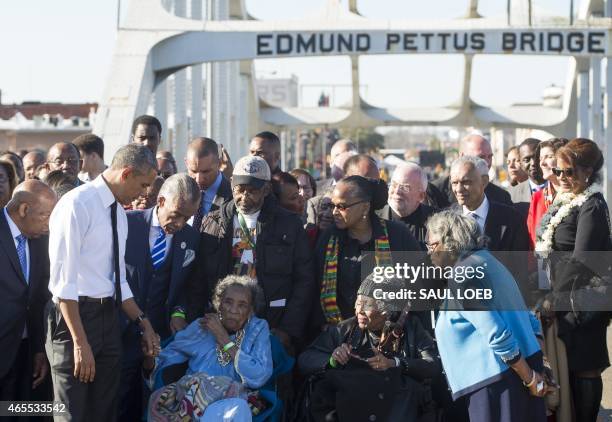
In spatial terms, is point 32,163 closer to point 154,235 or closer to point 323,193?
point 323,193

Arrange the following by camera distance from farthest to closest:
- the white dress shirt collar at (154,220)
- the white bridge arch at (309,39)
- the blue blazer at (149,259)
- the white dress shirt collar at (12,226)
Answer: the white bridge arch at (309,39), the white dress shirt collar at (154,220), the blue blazer at (149,259), the white dress shirt collar at (12,226)

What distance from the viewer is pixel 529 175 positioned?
31.4 ft

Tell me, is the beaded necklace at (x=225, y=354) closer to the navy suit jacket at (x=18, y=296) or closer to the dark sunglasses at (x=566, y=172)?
the navy suit jacket at (x=18, y=296)

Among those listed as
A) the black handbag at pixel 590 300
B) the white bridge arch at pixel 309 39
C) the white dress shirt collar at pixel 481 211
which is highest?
the white bridge arch at pixel 309 39

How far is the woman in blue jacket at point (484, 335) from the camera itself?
5.52m

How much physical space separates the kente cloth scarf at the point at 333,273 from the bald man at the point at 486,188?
5.74 ft

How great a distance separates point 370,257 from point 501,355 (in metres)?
1.48

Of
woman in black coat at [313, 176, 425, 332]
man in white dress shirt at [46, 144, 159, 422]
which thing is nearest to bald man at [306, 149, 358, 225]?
woman in black coat at [313, 176, 425, 332]

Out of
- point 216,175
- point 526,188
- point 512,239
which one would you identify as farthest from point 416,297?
point 526,188

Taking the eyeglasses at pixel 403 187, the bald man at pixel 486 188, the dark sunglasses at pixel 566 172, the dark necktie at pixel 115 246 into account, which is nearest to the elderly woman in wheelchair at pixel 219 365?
the dark necktie at pixel 115 246

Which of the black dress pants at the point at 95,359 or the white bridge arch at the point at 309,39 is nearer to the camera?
the black dress pants at the point at 95,359

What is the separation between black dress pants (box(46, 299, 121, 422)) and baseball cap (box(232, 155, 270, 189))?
1.36 m

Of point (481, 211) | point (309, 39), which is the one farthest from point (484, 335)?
point (309, 39)

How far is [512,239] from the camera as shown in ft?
23.4
